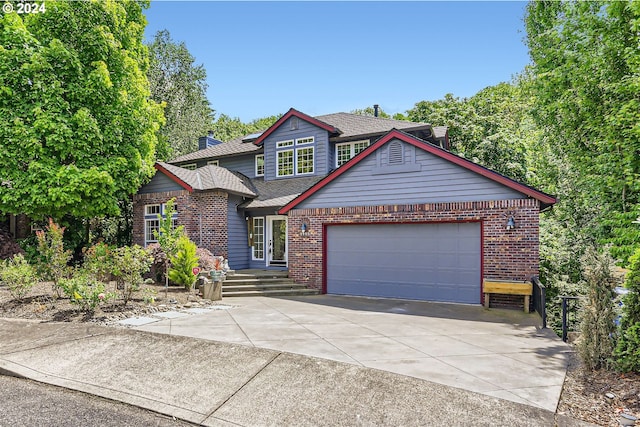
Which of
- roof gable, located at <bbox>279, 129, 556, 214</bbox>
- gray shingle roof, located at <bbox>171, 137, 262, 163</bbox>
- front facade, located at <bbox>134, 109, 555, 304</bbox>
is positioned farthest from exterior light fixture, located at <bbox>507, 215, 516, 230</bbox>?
gray shingle roof, located at <bbox>171, 137, 262, 163</bbox>

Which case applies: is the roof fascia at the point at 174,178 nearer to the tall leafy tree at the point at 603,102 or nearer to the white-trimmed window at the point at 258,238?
the white-trimmed window at the point at 258,238

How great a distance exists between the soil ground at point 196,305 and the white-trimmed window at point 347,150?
8.18 m

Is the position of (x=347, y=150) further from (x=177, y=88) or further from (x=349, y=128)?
(x=177, y=88)

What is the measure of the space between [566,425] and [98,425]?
4724 mm

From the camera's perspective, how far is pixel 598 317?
15.7ft

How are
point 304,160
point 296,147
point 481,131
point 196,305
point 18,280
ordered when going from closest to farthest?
point 18,280 → point 196,305 → point 304,160 → point 296,147 → point 481,131

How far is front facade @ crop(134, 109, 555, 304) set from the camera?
31.8ft

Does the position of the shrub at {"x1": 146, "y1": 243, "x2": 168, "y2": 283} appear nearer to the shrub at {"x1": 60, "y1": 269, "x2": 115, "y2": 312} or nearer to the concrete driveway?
the concrete driveway

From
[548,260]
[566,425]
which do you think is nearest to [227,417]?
[566,425]

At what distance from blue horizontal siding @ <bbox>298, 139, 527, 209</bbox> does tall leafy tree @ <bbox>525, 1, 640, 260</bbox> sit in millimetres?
2050

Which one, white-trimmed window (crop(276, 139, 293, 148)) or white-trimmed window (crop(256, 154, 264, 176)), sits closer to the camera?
white-trimmed window (crop(276, 139, 293, 148))

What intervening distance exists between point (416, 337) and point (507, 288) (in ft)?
13.1

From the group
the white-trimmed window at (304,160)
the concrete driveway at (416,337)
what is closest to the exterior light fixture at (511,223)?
the concrete driveway at (416,337)

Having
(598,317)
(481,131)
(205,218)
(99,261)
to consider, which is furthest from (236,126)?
(598,317)
